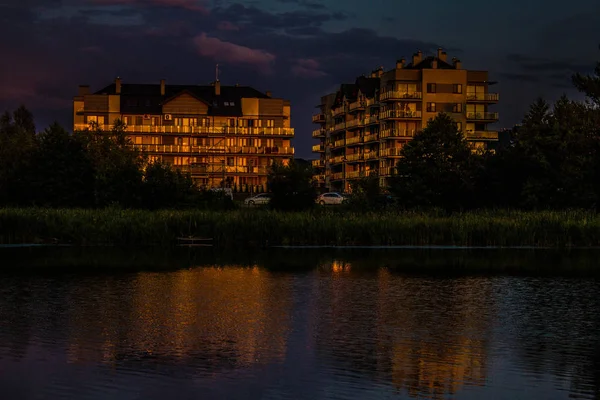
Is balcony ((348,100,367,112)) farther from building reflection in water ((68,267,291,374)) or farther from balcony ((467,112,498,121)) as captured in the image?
building reflection in water ((68,267,291,374))

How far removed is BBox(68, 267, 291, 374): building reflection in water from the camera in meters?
20.8

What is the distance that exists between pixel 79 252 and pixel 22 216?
10.2 m

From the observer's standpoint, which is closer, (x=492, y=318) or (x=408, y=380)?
(x=408, y=380)

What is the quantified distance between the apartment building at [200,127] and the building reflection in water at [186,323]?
106 meters

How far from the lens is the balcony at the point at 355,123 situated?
484 ft

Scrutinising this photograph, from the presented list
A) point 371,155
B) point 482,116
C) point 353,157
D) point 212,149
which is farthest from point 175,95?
point 482,116

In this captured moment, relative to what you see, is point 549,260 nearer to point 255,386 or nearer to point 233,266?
point 233,266

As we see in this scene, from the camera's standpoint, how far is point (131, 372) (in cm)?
1891

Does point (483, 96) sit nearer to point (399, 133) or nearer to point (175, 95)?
point (399, 133)

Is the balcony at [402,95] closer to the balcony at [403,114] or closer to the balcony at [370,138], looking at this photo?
the balcony at [403,114]

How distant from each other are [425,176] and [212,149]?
73861 mm

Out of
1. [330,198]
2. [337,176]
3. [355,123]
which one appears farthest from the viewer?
[337,176]

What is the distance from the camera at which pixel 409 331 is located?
966 inches

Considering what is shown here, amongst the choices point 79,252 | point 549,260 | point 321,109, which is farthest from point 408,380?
point 321,109
